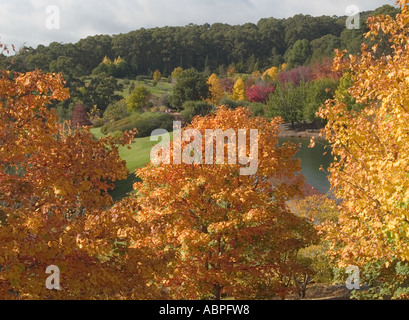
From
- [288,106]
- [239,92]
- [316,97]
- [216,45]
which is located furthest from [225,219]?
[216,45]

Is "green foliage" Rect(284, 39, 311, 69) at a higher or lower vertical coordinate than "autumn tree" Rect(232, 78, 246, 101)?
higher

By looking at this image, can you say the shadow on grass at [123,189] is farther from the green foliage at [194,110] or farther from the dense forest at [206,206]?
the green foliage at [194,110]

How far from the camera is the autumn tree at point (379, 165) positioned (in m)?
6.88

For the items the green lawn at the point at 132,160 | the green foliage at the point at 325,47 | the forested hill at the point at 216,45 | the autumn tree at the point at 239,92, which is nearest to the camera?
the green lawn at the point at 132,160

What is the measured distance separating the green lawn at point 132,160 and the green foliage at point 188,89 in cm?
1801

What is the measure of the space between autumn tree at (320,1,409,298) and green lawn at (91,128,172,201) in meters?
21.0

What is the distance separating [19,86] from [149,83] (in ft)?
303

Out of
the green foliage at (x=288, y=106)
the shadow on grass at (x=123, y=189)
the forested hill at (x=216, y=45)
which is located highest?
the forested hill at (x=216, y=45)

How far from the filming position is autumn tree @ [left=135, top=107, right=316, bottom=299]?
10.8m

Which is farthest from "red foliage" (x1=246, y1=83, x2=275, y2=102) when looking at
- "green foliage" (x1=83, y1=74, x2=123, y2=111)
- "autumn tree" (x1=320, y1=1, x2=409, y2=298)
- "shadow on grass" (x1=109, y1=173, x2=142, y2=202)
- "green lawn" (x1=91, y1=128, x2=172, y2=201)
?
"autumn tree" (x1=320, y1=1, x2=409, y2=298)

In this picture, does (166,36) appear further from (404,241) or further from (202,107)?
(404,241)

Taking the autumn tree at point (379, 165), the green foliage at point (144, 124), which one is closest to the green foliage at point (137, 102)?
the green foliage at point (144, 124)

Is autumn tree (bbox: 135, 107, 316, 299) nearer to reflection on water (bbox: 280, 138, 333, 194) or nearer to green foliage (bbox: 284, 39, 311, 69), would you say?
reflection on water (bbox: 280, 138, 333, 194)

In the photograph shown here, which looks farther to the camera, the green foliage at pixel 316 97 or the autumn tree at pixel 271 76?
the autumn tree at pixel 271 76
